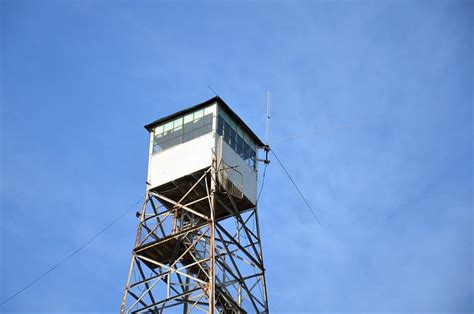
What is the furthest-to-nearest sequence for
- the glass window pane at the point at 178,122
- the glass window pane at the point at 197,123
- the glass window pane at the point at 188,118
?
1. the glass window pane at the point at 178,122
2. the glass window pane at the point at 188,118
3. the glass window pane at the point at 197,123

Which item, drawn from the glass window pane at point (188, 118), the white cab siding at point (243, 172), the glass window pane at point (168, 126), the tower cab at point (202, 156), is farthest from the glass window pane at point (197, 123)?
the white cab siding at point (243, 172)

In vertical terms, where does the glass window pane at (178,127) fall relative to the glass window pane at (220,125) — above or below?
above

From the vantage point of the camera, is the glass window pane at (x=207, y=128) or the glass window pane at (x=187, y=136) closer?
the glass window pane at (x=207, y=128)

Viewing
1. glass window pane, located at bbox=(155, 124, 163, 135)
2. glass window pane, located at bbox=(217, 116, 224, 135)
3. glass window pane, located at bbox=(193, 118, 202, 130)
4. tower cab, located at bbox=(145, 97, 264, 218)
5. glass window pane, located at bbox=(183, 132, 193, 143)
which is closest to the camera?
tower cab, located at bbox=(145, 97, 264, 218)

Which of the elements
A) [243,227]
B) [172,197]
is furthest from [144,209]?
[243,227]

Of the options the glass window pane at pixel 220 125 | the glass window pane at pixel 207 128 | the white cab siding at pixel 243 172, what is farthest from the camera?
the glass window pane at pixel 220 125

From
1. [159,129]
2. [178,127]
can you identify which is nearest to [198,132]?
[178,127]

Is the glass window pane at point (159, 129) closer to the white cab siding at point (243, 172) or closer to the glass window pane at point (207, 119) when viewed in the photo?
the glass window pane at point (207, 119)

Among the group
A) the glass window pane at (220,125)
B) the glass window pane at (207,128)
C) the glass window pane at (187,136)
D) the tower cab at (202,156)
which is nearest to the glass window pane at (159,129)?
the tower cab at (202,156)

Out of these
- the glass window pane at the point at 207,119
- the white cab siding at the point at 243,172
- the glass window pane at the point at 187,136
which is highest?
the glass window pane at the point at 207,119

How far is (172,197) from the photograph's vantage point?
5700 cm

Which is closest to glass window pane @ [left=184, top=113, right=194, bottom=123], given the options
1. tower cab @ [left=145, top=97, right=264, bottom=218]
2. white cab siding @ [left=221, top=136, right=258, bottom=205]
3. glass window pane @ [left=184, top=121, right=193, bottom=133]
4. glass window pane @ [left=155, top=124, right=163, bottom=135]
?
tower cab @ [left=145, top=97, right=264, bottom=218]

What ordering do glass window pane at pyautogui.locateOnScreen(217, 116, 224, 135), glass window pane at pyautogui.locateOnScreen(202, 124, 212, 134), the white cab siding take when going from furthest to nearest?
glass window pane at pyautogui.locateOnScreen(217, 116, 224, 135) → glass window pane at pyautogui.locateOnScreen(202, 124, 212, 134) → the white cab siding

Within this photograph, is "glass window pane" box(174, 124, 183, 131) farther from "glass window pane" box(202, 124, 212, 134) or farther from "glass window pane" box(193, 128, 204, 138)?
"glass window pane" box(202, 124, 212, 134)
